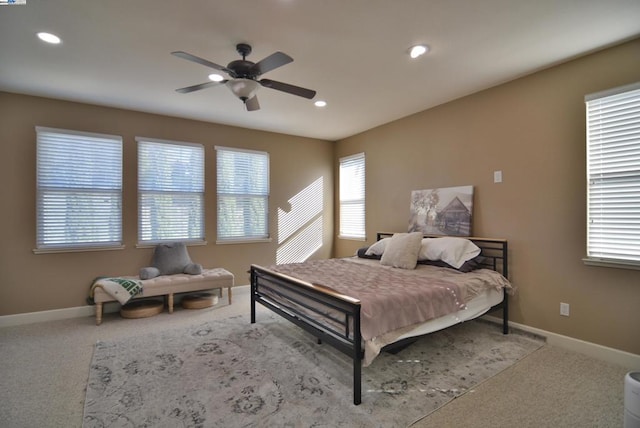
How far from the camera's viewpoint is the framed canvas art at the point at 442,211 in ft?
12.5

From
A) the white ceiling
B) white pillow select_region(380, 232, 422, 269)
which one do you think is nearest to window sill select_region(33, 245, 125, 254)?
the white ceiling

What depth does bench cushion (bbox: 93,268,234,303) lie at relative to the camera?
12.3 feet

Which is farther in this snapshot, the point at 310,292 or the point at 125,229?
the point at 125,229

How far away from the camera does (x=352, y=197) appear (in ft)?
19.0

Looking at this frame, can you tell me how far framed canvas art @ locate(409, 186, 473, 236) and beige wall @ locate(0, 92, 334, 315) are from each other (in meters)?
2.31

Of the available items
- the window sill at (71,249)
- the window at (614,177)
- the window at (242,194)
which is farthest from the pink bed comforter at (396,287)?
the window sill at (71,249)

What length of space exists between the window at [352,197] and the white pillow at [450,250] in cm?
189

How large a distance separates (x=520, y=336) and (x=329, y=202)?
3779 millimetres

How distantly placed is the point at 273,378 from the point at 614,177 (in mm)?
3351

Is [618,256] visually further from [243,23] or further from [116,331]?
[116,331]

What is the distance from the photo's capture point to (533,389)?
7.55ft

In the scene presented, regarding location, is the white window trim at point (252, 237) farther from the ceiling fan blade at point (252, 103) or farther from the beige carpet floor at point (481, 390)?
the ceiling fan blade at point (252, 103)

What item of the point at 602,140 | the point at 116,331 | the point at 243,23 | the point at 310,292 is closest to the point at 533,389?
the point at 310,292

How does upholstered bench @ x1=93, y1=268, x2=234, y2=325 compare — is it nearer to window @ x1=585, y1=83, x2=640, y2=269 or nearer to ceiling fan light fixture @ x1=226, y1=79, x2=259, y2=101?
ceiling fan light fixture @ x1=226, y1=79, x2=259, y2=101
